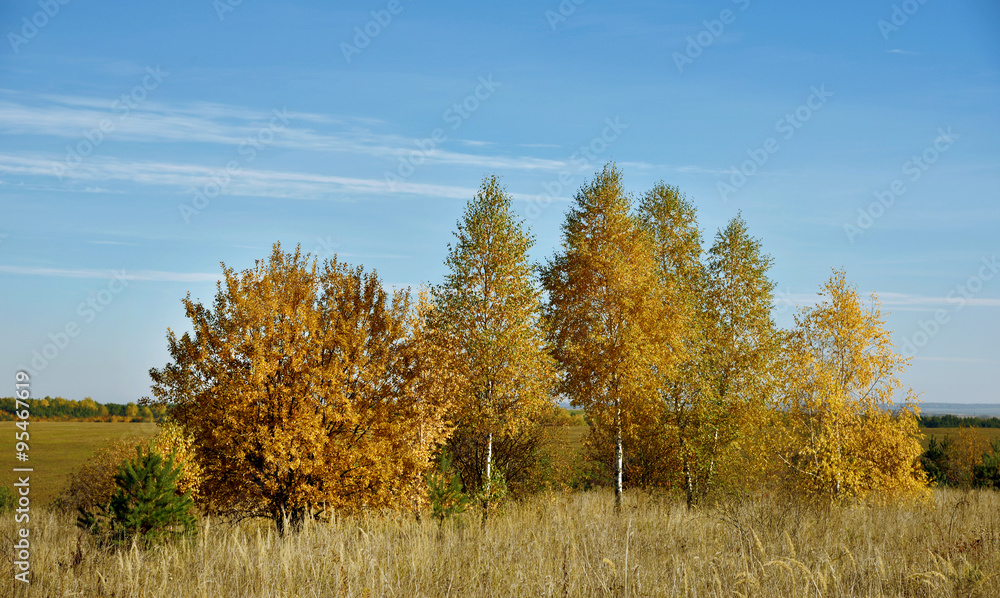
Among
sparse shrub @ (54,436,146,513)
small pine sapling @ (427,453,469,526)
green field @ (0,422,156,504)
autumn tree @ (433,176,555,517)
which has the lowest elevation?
green field @ (0,422,156,504)

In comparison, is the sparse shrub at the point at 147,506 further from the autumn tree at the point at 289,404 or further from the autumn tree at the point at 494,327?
the autumn tree at the point at 494,327

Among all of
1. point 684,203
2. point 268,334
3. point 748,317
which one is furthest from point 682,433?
point 268,334

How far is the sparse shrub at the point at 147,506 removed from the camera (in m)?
10.9

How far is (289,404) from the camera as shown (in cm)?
1875

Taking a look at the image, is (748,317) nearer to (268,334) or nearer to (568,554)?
(268,334)

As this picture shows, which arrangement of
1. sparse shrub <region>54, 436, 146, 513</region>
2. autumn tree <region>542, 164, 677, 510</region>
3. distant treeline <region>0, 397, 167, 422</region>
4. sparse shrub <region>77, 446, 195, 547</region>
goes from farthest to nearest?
1. distant treeline <region>0, 397, 167, 422</region>
2. sparse shrub <region>54, 436, 146, 513</region>
3. autumn tree <region>542, 164, 677, 510</region>
4. sparse shrub <region>77, 446, 195, 547</region>

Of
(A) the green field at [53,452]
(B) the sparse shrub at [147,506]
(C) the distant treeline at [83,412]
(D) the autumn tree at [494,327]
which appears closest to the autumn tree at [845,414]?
(D) the autumn tree at [494,327]

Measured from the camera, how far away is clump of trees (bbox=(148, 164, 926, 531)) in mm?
18688

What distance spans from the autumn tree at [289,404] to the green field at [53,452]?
41347mm

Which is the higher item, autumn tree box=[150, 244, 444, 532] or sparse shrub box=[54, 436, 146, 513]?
autumn tree box=[150, 244, 444, 532]

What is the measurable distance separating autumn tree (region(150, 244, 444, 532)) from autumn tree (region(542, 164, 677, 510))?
353 inches

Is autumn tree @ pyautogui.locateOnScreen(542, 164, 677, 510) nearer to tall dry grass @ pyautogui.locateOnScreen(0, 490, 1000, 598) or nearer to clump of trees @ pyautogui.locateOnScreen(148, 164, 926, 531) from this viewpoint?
clump of trees @ pyautogui.locateOnScreen(148, 164, 926, 531)

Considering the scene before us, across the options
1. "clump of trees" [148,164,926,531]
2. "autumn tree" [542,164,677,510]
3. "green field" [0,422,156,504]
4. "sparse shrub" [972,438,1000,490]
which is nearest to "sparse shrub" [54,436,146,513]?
"green field" [0,422,156,504]

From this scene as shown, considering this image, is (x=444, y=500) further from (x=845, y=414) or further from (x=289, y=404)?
(x=845, y=414)
